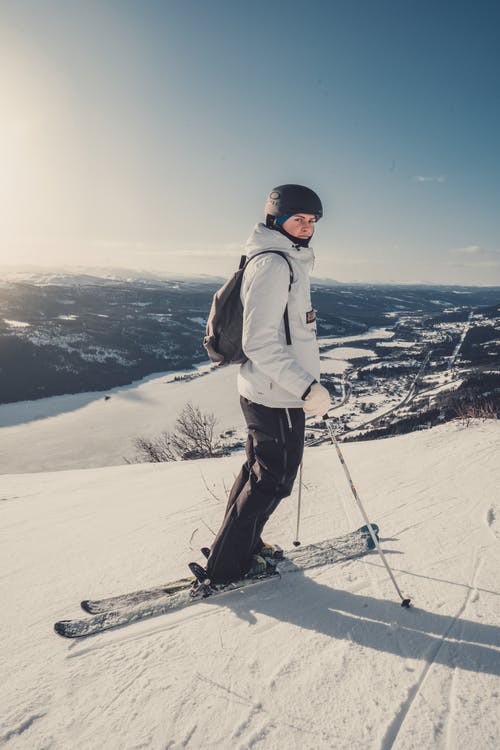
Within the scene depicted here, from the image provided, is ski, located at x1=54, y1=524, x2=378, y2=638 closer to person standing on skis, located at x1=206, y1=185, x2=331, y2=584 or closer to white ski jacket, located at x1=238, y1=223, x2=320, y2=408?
person standing on skis, located at x1=206, y1=185, x2=331, y2=584

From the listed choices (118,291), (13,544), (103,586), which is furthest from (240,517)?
(118,291)

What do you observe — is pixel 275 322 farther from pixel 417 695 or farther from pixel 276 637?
pixel 417 695

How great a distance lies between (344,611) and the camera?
2061 millimetres

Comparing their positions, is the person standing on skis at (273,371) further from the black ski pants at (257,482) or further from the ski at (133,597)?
the ski at (133,597)

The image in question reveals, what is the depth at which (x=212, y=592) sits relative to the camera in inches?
87.7

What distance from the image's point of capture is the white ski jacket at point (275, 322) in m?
1.98

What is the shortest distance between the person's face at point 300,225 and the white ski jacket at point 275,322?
3.6 inches

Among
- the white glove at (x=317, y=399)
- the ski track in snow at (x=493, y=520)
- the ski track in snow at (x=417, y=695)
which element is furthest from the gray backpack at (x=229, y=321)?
the ski track in snow at (x=493, y=520)

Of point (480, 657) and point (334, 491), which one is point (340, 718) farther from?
point (334, 491)

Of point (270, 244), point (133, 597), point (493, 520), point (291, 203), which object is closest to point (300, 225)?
point (291, 203)

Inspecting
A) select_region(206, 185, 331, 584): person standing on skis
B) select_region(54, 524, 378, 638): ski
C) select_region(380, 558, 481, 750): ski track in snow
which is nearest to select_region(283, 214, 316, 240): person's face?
select_region(206, 185, 331, 584): person standing on skis

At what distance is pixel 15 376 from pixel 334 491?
83.6 m

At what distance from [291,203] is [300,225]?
134mm

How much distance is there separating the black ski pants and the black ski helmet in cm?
113
